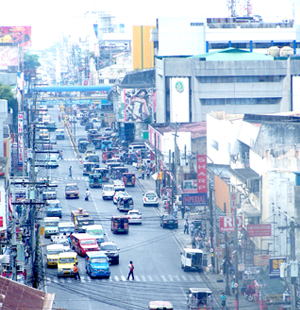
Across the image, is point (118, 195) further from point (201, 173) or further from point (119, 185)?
point (201, 173)

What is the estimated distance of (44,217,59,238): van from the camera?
181 feet

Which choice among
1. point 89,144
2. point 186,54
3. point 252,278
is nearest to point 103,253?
point 252,278

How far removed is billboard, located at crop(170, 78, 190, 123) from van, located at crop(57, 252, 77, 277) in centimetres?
4924

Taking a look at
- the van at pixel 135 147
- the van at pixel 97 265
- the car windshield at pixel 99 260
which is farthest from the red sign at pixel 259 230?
the van at pixel 135 147

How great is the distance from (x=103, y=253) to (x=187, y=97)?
49.7 m

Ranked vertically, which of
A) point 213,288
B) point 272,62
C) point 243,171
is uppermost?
point 272,62

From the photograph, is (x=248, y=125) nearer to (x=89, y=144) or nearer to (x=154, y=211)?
(x=154, y=211)

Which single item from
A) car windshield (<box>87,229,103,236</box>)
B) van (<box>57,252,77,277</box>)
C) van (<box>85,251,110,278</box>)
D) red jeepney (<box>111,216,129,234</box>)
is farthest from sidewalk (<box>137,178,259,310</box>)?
van (<box>57,252,77,277</box>)

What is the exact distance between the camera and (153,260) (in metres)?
49.1

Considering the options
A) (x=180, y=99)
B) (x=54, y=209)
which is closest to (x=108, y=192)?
A: (x=54, y=209)

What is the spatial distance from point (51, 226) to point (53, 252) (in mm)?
8381

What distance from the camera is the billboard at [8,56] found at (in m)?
141

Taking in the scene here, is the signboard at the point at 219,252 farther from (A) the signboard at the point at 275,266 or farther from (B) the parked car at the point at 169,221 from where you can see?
(B) the parked car at the point at 169,221

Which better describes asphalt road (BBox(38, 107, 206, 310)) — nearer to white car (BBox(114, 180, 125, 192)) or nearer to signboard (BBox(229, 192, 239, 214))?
signboard (BBox(229, 192, 239, 214))
